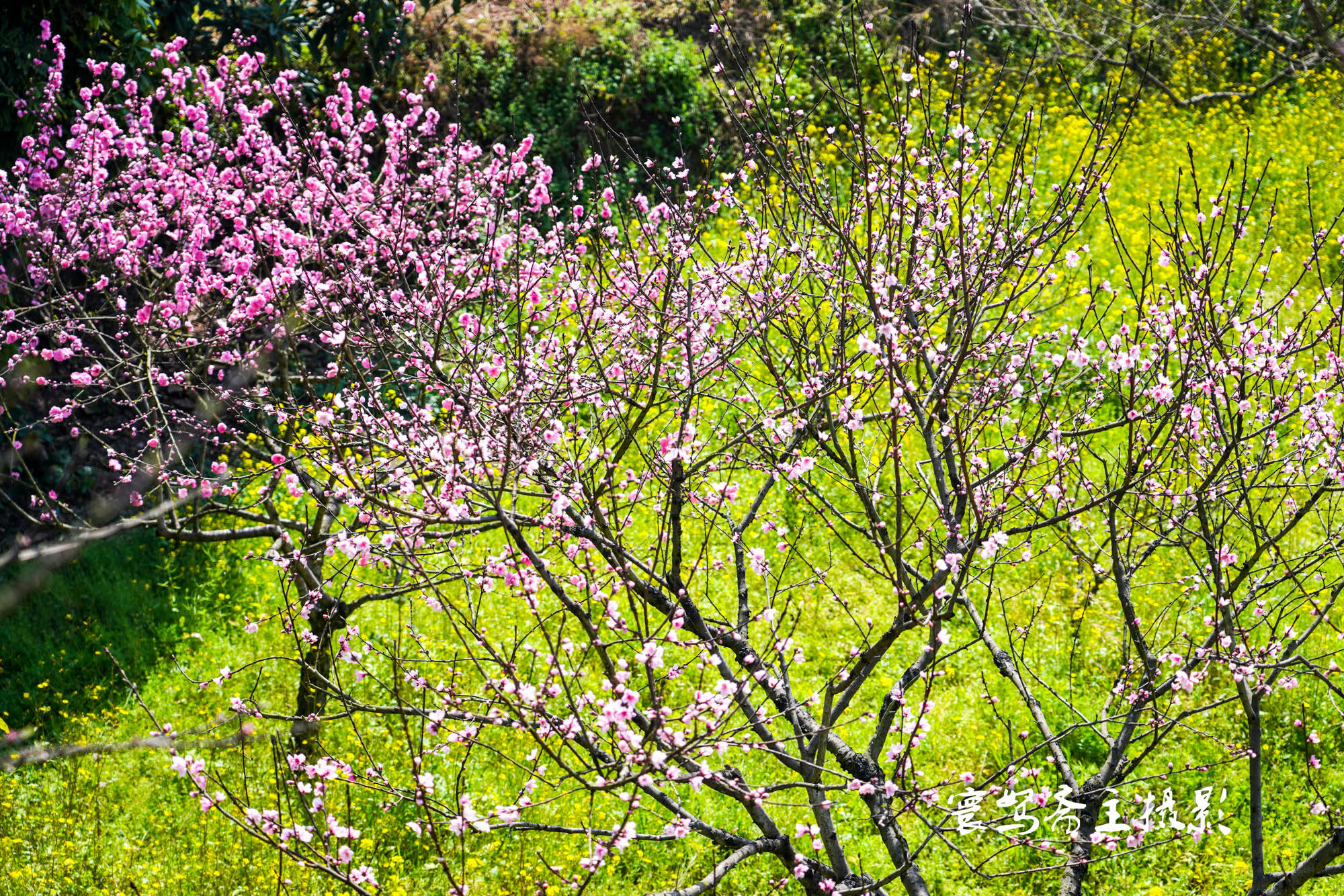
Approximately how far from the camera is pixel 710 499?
6.34 meters

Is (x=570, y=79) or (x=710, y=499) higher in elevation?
(x=570, y=79)

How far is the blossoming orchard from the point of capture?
10.7 ft

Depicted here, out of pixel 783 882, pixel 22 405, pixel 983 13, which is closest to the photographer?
pixel 783 882

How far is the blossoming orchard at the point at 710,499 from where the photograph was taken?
129 inches

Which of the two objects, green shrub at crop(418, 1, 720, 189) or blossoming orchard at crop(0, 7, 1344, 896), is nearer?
blossoming orchard at crop(0, 7, 1344, 896)

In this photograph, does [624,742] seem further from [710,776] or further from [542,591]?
[542,591]

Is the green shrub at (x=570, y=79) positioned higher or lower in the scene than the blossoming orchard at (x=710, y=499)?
higher

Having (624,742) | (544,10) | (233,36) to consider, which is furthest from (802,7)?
(624,742)

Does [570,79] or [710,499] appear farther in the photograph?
[570,79]

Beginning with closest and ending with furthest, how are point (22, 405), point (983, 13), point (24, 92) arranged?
point (24, 92) → point (22, 405) → point (983, 13)

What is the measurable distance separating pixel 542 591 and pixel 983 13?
→ 10708 mm

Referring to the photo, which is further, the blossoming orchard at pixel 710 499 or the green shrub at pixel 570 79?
the green shrub at pixel 570 79

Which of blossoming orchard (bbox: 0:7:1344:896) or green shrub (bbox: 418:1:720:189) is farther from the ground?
green shrub (bbox: 418:1:720:189)

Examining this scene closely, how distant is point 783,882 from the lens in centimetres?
388
